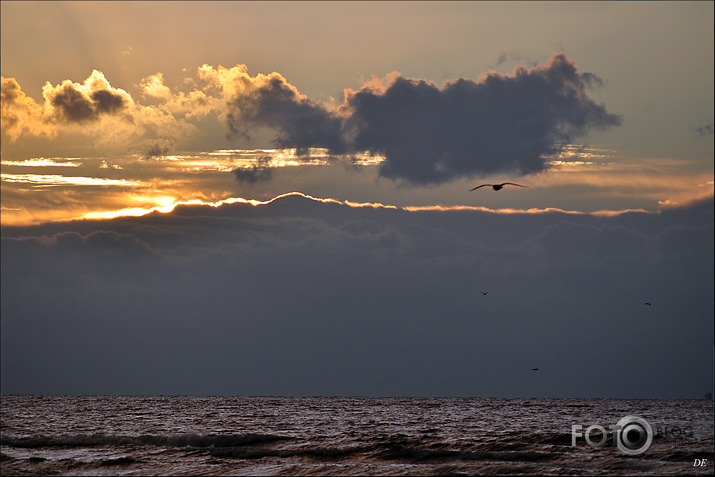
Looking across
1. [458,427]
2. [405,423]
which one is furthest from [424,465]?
[405,423]

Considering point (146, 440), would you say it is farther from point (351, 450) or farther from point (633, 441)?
point (633, 441)

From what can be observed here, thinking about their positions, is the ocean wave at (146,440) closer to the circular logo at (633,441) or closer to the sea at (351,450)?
the sea at (351,450)

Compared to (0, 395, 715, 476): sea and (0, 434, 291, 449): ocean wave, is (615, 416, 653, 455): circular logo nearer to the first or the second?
(0, 395, 715, 476): sea

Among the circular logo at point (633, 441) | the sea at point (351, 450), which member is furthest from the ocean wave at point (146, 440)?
the circular logo at point (633, 441)

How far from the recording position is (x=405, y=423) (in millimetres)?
86188

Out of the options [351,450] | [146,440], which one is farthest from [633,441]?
[146,440]

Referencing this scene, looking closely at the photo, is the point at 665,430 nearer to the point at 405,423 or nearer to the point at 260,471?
the point at 405,423

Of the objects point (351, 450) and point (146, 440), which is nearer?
→ point (351, 450)

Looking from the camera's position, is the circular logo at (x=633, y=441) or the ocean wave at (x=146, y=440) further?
the ocean wave at (x=146, y=440)

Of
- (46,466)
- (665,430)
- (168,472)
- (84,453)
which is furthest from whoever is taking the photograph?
(665,430)

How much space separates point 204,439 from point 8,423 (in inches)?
1431

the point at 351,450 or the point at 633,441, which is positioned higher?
the point at 351,450

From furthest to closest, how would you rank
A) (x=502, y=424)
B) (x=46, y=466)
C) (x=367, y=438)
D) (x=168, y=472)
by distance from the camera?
1. (x=502, y=424)
2. (x=367, y=438)
3. (x=46, y=466)
4. (x=168, y=472)

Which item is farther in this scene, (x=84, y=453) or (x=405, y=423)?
(x=405, y=423)
